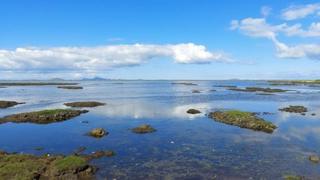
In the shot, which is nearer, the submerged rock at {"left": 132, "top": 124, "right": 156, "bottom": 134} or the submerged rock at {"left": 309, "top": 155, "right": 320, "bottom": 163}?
the submerged rock at {"left": 309, "top": 155, "right": 320, "bottom": 163}

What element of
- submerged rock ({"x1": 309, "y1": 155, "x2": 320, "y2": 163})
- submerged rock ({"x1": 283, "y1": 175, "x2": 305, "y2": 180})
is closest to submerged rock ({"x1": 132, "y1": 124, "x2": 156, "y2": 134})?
submerged rock ({"x1": 309, "y1": 155, "x2": 320, "y2": 163})

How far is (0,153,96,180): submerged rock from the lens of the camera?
28495 millimetres

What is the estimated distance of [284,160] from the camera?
3425 centimetres

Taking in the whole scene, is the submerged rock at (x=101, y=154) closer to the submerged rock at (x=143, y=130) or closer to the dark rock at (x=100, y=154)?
the dark rock at (x=100, y=154)

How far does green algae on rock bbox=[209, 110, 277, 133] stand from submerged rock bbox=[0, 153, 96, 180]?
29723mm

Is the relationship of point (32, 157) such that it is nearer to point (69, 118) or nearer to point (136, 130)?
point (136, 130)

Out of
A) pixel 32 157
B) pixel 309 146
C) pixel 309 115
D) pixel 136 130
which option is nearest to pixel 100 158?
pixel 32 157

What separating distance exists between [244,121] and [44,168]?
36129 millimetres

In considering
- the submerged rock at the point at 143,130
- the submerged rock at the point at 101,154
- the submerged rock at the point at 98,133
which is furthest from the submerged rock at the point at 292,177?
the submerged rock at the point at 98,133

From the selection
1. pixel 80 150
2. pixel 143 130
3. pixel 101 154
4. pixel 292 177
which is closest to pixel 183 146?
pixel 101 154

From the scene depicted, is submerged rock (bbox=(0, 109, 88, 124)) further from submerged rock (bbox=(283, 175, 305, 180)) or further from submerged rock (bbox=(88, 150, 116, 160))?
submerged rock (bbox=(283, 175, 305, 180))

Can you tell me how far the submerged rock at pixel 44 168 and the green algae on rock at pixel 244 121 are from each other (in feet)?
97.5

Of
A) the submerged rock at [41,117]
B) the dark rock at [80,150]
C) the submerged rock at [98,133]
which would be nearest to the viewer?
the dark rock at [80,150]

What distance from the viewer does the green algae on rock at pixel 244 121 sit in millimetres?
52375
